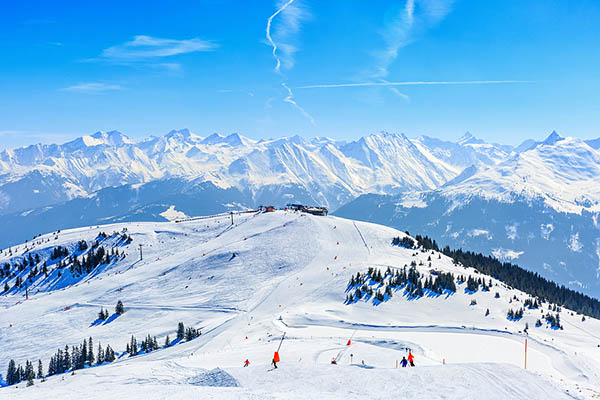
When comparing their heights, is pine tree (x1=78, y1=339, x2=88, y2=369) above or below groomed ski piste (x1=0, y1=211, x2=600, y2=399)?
below

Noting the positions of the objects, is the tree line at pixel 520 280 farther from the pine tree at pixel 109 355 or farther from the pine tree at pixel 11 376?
the pine tree at pixel 11 376

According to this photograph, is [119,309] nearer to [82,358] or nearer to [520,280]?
[82,358]

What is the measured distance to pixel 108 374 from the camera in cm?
3650

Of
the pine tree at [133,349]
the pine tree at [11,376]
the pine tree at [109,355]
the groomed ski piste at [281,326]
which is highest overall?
the groomed ski piste at [281,326]

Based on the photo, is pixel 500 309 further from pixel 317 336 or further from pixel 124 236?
pixel 124 236

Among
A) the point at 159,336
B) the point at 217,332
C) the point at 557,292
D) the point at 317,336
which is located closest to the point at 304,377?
the point at 317,336

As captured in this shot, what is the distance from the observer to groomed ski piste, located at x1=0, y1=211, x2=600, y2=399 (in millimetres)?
29297

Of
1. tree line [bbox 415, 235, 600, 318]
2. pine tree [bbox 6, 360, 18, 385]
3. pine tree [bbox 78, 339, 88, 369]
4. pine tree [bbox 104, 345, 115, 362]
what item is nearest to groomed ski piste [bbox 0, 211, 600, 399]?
pine tree [bbox 104, 345, 115, 362]

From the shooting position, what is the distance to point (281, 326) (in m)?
62.0

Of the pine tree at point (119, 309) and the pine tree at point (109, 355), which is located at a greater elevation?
the pine tree at point (119, 309)

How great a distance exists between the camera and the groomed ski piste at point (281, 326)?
→ 29.3 meters

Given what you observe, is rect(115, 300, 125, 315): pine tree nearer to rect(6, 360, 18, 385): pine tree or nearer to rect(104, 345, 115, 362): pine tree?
rect(104, 345, 115, 362): pine tree

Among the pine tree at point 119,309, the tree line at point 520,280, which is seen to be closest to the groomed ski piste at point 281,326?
the pine tree at point 119,309

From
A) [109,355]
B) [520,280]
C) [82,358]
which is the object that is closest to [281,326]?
[109,355]
